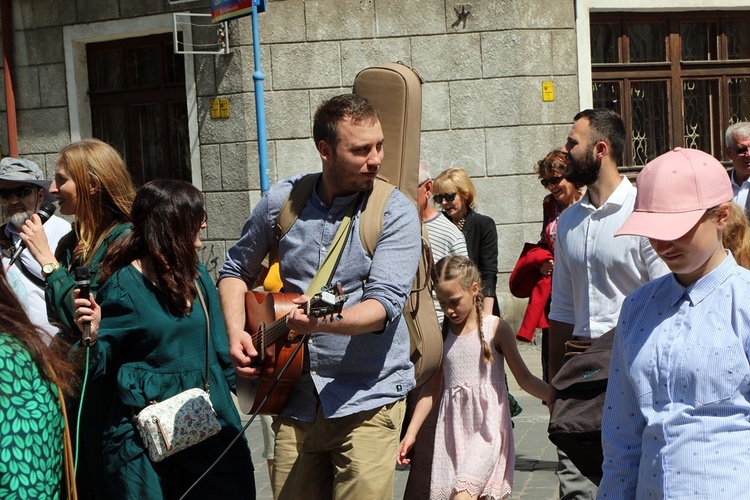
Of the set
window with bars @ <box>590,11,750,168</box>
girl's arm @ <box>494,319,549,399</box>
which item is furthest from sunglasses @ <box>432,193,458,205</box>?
window with bars @ <box>590,11,750,168</box>

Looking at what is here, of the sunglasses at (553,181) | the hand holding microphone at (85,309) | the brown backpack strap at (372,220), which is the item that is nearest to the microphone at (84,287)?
the hand holding microphone at (85,309)

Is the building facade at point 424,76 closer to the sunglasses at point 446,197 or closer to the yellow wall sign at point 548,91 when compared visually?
the yellow wall sign at point 548,91

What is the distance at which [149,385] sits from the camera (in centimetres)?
419

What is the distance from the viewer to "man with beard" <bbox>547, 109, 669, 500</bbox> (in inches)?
184

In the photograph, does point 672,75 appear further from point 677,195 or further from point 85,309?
point 677,195

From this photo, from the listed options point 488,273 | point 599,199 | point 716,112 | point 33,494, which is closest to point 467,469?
point 599,199

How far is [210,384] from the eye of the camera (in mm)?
4359

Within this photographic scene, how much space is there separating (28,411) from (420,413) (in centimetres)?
330

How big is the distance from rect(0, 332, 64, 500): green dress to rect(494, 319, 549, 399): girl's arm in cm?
316

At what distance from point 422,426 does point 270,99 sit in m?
6.58

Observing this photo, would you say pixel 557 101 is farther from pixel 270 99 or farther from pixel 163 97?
pixel 163 97

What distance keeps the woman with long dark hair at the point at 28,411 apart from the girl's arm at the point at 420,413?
2.98 metres

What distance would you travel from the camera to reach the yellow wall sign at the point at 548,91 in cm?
1142

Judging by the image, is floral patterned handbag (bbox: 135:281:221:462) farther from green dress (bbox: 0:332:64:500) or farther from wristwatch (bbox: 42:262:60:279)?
green dress (bbox: 0:332:64:500)
